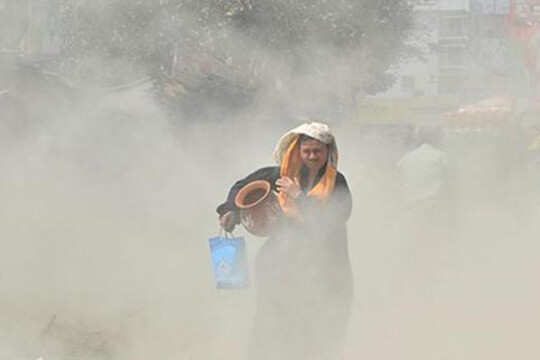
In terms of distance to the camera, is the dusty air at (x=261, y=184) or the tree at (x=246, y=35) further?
the tree at (x=246, y=35)

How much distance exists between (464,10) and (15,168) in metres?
3.08

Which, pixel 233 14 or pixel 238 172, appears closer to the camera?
pixel 233 14

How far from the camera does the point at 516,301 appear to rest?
5.48 m

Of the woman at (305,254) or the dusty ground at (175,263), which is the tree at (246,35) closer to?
the dusty ground at (175,263)

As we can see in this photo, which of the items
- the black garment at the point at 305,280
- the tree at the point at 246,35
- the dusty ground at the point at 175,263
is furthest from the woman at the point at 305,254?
the tree at the point at 246,35

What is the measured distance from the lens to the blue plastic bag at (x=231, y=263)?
400cm

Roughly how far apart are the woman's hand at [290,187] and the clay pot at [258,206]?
4 cm

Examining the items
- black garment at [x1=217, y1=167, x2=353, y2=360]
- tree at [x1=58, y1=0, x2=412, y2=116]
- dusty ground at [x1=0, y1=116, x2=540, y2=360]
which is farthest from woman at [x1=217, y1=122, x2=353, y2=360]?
tree at [x1=58, y1=0, x2=412, y2=116]

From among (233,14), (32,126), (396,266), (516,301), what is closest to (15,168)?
(32,126)

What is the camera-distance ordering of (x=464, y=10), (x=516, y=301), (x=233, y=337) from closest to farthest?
(x=233, y=337) → (x=516, y=301) → (x=464, y=10)

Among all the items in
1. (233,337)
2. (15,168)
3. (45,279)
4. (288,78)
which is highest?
(288,78)

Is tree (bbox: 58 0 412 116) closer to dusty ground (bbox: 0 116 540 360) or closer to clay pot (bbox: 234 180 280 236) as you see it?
dusty ground (bbox: 0 116 540 360)

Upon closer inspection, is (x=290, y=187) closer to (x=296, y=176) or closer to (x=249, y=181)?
(x=296, y=176)

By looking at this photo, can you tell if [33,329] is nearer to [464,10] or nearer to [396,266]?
[396,266]
